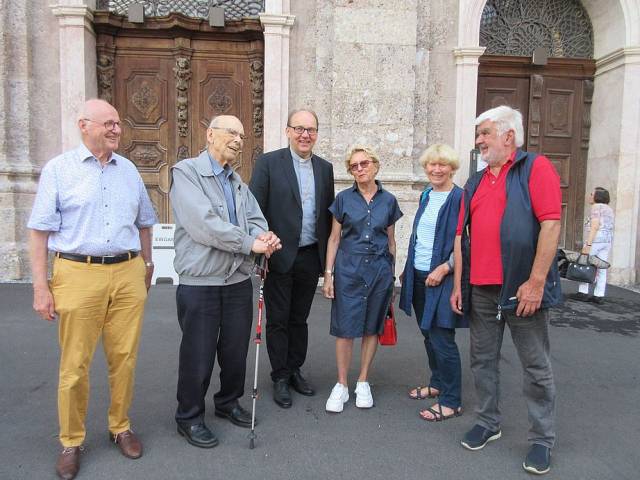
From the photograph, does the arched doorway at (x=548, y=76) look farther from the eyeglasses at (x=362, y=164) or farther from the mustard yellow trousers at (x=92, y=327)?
the mustard yellow trousers at (x=92, y=327)

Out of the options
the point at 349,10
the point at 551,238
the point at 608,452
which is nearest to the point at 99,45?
the point at 349,10

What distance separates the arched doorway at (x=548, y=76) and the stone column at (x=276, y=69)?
314 centimetres

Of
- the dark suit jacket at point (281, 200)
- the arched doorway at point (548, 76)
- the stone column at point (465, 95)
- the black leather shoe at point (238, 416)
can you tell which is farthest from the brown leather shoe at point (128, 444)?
the arched doorway at point (548, 76)

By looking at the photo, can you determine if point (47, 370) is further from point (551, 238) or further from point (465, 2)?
point (465, 2)

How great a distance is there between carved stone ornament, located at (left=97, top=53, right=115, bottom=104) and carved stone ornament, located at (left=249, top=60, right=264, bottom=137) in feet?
6.68

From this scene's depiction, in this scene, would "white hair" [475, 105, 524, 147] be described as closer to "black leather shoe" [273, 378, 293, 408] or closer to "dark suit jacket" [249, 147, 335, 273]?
"dark suit jacket" [249, 147, 335, 273]

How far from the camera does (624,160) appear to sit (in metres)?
7.98

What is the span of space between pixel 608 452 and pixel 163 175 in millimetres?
6810

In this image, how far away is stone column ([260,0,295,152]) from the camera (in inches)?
287

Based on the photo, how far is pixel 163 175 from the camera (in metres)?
8.03

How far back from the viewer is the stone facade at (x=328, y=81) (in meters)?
7.11

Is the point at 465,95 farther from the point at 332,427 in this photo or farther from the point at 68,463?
the point at 68,463

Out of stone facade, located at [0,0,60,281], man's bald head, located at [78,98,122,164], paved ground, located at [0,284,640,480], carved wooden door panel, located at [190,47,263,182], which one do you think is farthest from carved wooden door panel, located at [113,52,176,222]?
man's bald head, located at [78,98,122,164]

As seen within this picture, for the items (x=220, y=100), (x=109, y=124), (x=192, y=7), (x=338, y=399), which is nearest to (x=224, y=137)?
(x=109, y=124)
